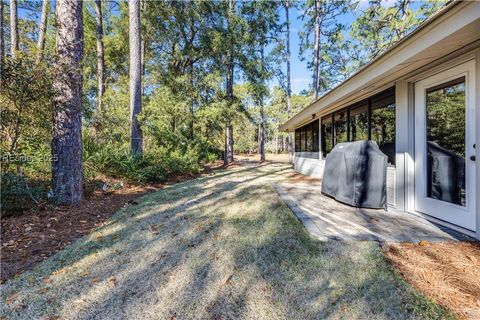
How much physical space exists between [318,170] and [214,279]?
6.48 metres

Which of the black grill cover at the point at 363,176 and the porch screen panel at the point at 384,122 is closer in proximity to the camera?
the black grill cover at the point at 363,176

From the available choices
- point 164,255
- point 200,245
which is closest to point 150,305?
point 164,255

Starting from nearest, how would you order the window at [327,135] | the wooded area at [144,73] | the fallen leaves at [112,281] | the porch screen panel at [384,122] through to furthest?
the fallen leaves at [112,281]
the wooded area at [144,73]
the porch screen panel at [384,122]
the window at [327,135]

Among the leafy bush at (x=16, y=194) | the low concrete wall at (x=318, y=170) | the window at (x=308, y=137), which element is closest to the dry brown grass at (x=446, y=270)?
the low concrete wall at (x=318, y=170)

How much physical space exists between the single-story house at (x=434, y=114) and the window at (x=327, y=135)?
2.55m

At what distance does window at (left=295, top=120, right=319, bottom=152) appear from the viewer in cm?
885

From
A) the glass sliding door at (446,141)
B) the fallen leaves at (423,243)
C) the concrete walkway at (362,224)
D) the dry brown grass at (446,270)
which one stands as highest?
the glass sliding door at (446,141)

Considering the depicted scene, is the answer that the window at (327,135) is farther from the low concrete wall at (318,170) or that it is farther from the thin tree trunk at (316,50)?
the thin tree trunk at (316,50)

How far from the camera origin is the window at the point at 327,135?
736 cm

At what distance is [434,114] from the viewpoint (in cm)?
331

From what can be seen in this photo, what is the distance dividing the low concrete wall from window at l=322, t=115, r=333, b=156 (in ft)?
1.44

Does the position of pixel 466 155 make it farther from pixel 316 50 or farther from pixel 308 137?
pixel 316 50

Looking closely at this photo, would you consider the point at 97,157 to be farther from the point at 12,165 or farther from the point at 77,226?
the point at 77,226

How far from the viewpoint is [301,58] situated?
51.2 feet
